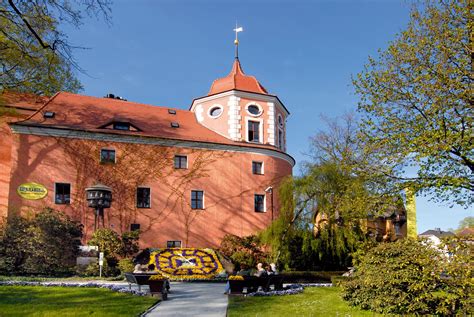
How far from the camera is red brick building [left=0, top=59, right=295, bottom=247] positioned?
1040 inches

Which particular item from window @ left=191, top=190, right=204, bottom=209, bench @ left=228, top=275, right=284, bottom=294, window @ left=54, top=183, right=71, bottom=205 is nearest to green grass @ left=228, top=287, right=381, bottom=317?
bench @ left=228, top=275, right=284, bottom=294

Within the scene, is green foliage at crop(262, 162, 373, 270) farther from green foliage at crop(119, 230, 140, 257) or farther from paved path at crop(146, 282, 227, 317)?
paved path at crop(146, 282, 227, 317)

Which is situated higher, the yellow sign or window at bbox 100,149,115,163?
window at bbox 100,149,115,163

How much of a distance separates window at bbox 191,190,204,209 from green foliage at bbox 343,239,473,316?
17507 millimetres

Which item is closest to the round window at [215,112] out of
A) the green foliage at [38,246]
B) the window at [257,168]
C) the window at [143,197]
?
the window at [257,168]

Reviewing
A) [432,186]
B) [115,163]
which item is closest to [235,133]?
[115,163]

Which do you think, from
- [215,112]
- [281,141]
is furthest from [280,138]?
[215,112]

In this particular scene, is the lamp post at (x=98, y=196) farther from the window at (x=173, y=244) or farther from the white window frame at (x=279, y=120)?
the white window frame at (x=279, y=120)

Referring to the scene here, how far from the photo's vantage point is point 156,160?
29.3 metres

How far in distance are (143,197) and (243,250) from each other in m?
7.11

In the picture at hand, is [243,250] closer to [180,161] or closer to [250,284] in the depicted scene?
[180,161]

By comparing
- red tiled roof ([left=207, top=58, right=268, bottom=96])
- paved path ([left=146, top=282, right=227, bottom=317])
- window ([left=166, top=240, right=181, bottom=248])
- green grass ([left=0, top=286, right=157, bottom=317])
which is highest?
red tiled roof ([left=207, top=58, right=268, bottom=96])

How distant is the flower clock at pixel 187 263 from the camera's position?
2343 cm

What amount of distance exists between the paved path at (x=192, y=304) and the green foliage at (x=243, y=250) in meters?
9.81
